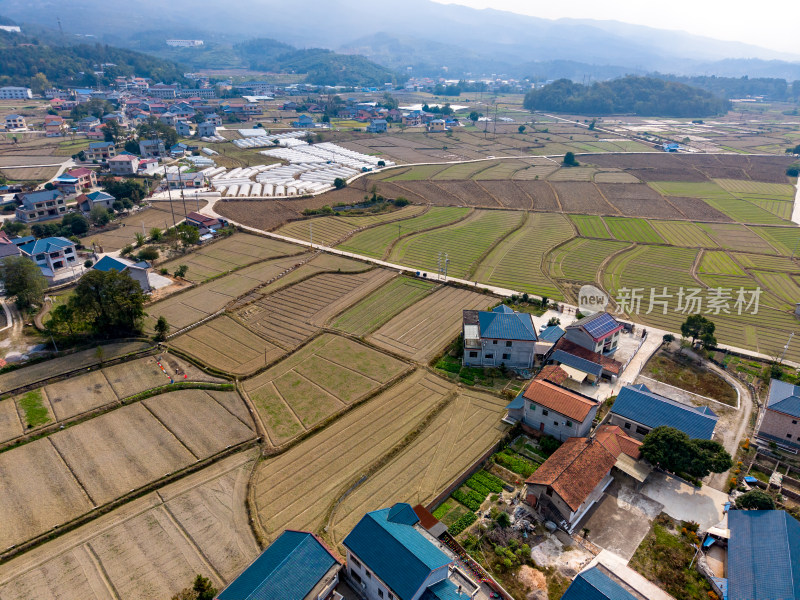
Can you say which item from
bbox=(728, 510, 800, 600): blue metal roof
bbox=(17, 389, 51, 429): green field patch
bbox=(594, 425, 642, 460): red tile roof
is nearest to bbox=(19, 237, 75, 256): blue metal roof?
bbox=(17, 389, 51, 429): green field patch

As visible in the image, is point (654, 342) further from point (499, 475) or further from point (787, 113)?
point (787, 113)

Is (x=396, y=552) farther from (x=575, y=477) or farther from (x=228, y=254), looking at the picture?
(x=228, y=254)

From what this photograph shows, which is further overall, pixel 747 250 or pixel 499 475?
pixel 747 250

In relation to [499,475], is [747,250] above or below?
above

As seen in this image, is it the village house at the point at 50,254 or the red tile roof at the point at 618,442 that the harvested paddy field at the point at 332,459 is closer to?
the red tile roof at the point at 618,442

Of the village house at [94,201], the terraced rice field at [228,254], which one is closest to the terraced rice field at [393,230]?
the terraced rice field at [228,254]

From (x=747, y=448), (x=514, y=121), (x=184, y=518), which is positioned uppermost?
(x=514, y=121)

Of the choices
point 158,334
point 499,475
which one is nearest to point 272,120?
point 158,334
